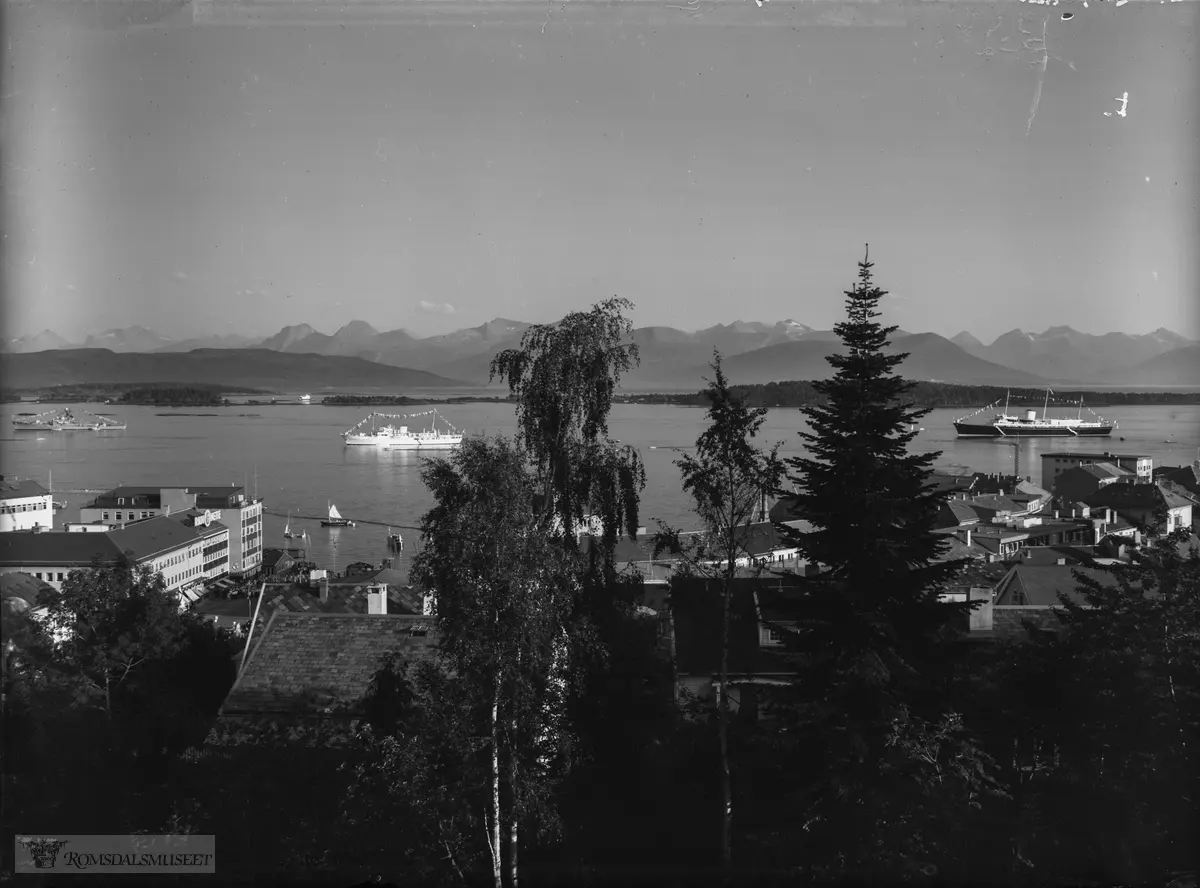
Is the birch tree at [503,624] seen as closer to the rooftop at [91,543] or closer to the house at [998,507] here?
the rooftop at [91,543]

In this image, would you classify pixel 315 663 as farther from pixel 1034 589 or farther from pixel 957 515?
pixel 957 515

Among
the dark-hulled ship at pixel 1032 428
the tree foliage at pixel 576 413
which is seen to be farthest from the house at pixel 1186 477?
the dark-hulled ship at pixel 1032 428

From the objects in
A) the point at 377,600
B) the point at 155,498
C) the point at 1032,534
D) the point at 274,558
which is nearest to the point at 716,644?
the point at 377,600

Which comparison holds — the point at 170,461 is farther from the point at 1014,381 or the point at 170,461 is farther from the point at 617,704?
the point at 1014,381

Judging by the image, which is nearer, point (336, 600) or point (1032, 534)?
point (336, 600)

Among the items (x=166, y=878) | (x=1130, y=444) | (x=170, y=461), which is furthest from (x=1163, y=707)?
(x=1130, y=444)

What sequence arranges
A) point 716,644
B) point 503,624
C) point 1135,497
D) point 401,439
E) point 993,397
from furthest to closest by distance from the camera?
point 993,397
point 401,439
point 1135,497
point 716,644
point 503,624
